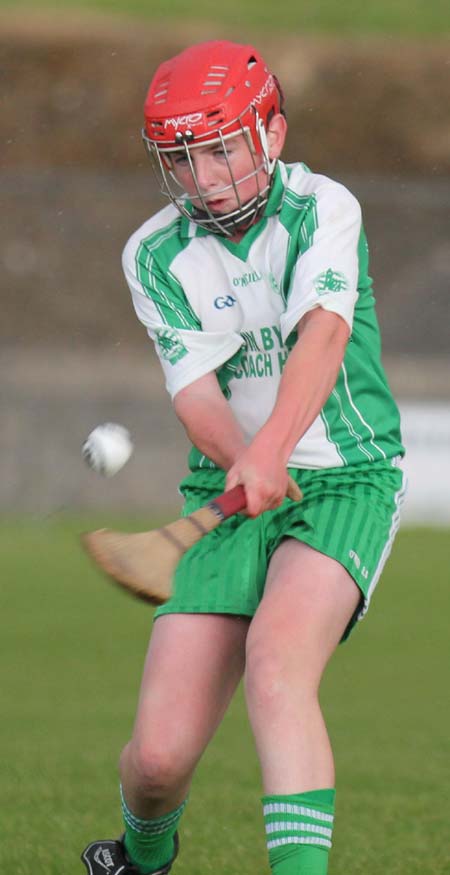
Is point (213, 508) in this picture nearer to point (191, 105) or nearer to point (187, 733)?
point (187, 733)

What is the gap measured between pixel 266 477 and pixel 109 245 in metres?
11.2

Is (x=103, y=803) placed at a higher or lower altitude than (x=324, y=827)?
lower

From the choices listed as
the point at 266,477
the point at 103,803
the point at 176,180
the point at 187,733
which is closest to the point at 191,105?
the point at 176,180

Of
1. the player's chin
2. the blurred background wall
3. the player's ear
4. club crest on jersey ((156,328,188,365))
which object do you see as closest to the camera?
the player's chin

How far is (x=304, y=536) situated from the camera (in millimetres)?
3637

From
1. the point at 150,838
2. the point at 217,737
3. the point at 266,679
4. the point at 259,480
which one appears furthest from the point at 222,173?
the point at 217,737

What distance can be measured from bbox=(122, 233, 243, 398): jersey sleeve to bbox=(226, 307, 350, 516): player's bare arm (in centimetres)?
31

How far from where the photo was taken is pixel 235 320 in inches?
156

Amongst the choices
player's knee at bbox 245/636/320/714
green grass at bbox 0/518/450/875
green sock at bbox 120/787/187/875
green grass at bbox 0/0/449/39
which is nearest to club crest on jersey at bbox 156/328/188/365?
player's knee at bbox 245/636/320/714

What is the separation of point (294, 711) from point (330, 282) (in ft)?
3.14

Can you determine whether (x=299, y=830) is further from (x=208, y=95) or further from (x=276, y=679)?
(x=208, y=95)

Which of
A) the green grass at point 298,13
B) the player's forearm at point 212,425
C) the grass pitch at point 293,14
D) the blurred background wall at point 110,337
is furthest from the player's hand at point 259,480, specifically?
the green grass at point 298,13

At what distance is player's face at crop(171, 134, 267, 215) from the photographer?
12.2 ft

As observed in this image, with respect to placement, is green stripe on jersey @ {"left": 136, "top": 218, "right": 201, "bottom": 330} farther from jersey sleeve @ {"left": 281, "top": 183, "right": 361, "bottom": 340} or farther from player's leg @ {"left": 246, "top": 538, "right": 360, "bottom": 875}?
player's leg @ {"left": 246, "top": 538, "right": 360, "bottom": 875}
